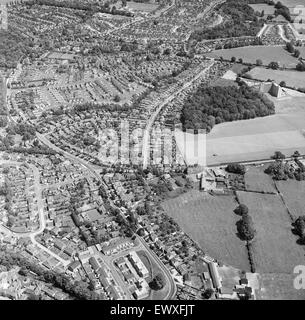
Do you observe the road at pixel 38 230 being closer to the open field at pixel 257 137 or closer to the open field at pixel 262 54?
the open field at pixel 257 137

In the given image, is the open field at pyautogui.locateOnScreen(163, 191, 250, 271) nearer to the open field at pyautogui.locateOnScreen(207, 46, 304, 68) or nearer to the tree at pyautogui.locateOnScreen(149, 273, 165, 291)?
the tree at pyautogui.locateOnScreen(149, 273, 165, 291)

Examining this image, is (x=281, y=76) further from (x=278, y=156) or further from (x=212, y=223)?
(x=212, y=223)

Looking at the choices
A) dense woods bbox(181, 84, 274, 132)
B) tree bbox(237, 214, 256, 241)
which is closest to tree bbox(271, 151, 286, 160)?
dense woods bbox(181, 84, 274, 132)

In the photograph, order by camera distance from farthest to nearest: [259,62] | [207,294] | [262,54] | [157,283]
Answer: [262,54], [259,62], [157,283], [207,294]

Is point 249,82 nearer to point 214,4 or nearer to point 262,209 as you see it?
point 262,209

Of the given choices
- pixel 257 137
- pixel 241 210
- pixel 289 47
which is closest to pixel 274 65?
pixel 289 47

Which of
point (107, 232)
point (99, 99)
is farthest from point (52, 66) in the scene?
point (107, 232)

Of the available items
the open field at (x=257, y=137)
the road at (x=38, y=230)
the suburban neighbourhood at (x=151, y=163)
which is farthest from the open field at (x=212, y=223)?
the road at (x=38, y=230)
